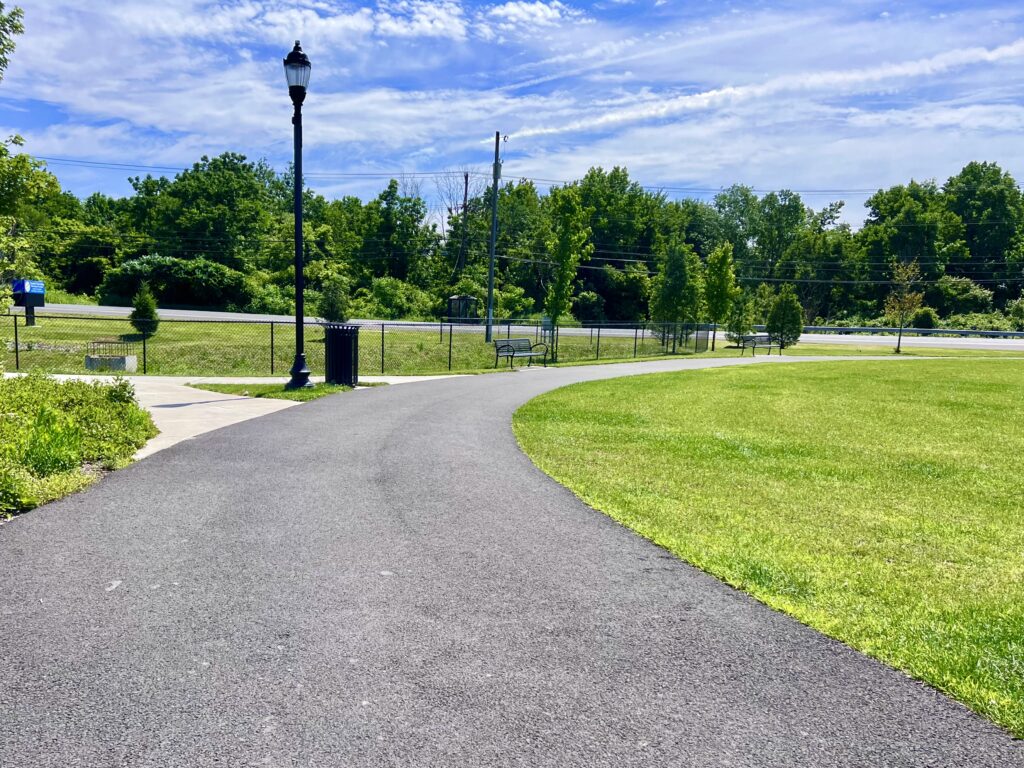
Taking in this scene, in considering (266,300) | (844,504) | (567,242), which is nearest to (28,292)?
(266,300)

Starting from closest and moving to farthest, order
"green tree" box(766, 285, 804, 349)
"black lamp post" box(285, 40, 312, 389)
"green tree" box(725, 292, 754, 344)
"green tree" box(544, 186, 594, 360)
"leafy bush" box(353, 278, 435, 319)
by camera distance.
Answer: "black lamp post" box(285, 40, 312, 389) → "green tree" box(544, 186, 594, 360) → "green tree" box(766, 285, 804, 349) → "green tree" box(725, 292, 754, 344) → "leafy bush" box(353, 278, 435, 319)

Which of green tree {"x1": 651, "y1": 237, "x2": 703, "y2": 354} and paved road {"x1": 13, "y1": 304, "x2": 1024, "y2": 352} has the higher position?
green tree {"x1": 651, "y1": 237, "x2": 703, "y2": 354}

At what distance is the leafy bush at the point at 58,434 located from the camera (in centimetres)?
587

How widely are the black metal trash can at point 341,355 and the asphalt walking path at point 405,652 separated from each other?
905cm

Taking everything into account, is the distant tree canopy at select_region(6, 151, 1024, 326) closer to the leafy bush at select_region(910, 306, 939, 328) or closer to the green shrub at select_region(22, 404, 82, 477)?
the leafy bush at select_region(910, 306, 939, 328)

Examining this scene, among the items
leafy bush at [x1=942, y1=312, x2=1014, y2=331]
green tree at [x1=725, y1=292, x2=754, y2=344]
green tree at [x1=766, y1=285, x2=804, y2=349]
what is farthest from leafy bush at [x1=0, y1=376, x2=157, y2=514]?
leafy bush at [x1=942, y1=312, x2=1014, y2=331]

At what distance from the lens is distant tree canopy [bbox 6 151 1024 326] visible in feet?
145

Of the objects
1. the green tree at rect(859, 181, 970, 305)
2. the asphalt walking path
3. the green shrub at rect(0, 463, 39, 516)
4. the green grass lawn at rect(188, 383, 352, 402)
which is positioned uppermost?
the green tree at rect(859, 181, 970, 305)

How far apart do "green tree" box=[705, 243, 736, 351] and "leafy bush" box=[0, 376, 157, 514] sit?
125 feet

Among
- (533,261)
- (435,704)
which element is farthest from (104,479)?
(533,261)

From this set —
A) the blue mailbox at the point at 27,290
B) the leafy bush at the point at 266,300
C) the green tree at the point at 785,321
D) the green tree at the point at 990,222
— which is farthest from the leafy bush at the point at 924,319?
the blue mailbox at the point at 27,290

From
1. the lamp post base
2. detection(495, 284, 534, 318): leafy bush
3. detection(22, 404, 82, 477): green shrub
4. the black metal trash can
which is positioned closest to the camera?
detection(22, 404, 82, 477): green shrub

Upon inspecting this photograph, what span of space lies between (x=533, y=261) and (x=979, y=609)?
5609 cm

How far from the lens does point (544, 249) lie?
6319 cm
